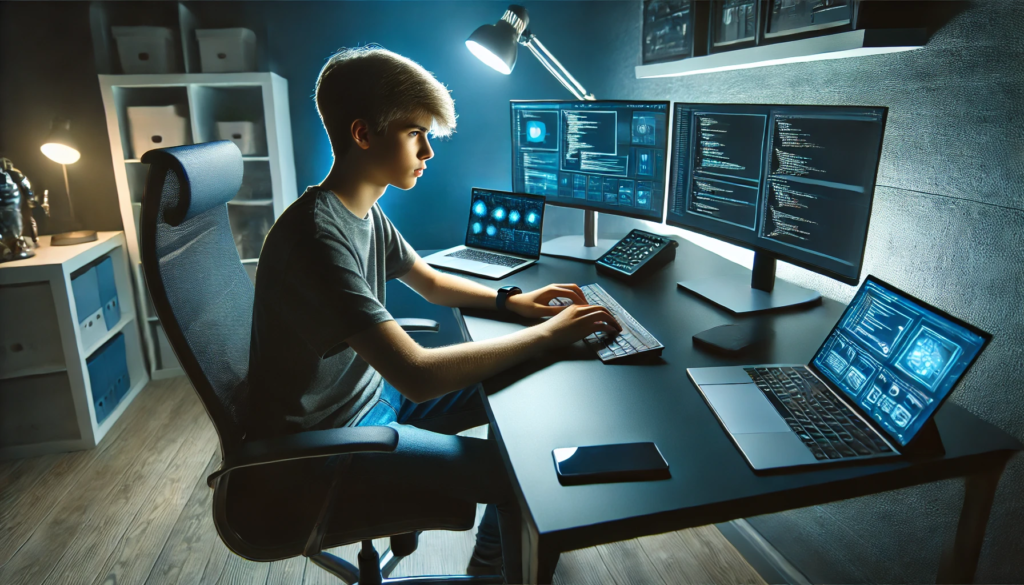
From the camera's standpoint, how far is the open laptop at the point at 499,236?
6.34ft

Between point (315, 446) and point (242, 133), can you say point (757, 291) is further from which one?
point (242, 133)

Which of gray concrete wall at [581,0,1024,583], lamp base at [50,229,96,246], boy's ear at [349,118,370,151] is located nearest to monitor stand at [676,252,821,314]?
gray concrete wall at [581,0,1024,583]

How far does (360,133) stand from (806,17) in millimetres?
1006

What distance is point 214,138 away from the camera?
270 centimetres

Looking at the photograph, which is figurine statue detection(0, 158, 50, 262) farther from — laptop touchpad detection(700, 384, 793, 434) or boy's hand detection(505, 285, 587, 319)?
laptop touchpad detection(700, 384, 793, 434)

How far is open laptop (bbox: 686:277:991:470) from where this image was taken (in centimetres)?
85

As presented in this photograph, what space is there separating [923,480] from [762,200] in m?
0.74

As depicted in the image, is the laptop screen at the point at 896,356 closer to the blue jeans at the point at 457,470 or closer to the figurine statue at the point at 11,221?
the blue jeans at the point at 457,470

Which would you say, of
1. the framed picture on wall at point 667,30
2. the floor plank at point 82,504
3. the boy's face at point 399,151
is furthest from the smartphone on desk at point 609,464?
the floor plank at point 82,504

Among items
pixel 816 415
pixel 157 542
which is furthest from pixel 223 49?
pixel 816 415

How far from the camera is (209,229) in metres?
1.29

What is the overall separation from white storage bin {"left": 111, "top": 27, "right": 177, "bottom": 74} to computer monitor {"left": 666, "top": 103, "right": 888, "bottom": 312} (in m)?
2.27

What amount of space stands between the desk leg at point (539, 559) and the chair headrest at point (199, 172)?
0.84m

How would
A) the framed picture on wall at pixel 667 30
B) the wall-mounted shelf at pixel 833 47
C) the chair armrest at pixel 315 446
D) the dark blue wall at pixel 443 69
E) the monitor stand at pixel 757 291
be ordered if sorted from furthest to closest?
the dark blue wall at pixel 443 69 < the framed picture on wall at pixel 667 30 < the monitor stand at pixel 757 291 < the wall-mounted shelf at pixel 833 47 < the chair armrest at pixel 315 446
